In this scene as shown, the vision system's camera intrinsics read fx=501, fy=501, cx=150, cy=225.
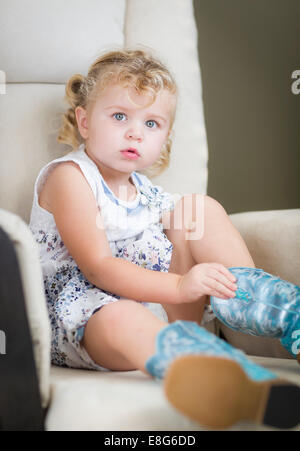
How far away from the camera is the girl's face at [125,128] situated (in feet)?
2.68

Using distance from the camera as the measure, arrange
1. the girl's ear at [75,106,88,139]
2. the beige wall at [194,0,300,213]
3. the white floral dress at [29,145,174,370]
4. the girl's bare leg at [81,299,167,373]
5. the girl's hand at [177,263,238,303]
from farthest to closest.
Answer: the beige wall at [194,0,300,213]
the girl's ear at [75,106,88,139]
the white floral dress at [29,145,174,370]
the girl's hand at [177,263,238,303]
the girl's bare leg at [81,299,167,373]

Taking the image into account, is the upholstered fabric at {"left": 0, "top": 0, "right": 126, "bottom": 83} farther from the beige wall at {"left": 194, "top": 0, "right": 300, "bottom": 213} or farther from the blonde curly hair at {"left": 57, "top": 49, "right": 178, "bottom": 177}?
the beige wall at {"left": 194, "top": 0, "right": 300, "bottom": 213}

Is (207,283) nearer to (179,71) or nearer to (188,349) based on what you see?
(188,349)

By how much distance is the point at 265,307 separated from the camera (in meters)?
0.68

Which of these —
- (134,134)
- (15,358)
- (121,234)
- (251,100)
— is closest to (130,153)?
(134,134)

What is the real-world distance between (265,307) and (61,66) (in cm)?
64

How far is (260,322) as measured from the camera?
0.68 metres

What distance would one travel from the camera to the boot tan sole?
453 mm

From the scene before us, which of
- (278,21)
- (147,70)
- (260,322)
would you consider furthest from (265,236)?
(278,21)

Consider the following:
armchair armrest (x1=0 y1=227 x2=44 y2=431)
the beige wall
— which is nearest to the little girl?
armchair armrest (x1=0 y1=227 x2=44 y2=431)

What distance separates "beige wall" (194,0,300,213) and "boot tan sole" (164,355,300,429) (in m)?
1.27

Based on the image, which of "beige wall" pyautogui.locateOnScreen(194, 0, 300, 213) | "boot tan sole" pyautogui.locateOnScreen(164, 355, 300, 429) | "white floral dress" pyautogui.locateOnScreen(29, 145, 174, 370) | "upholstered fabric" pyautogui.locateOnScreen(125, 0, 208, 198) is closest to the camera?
"boot tan sole" pyautogui.locateOnScreen(164, 355, 300, 429)
